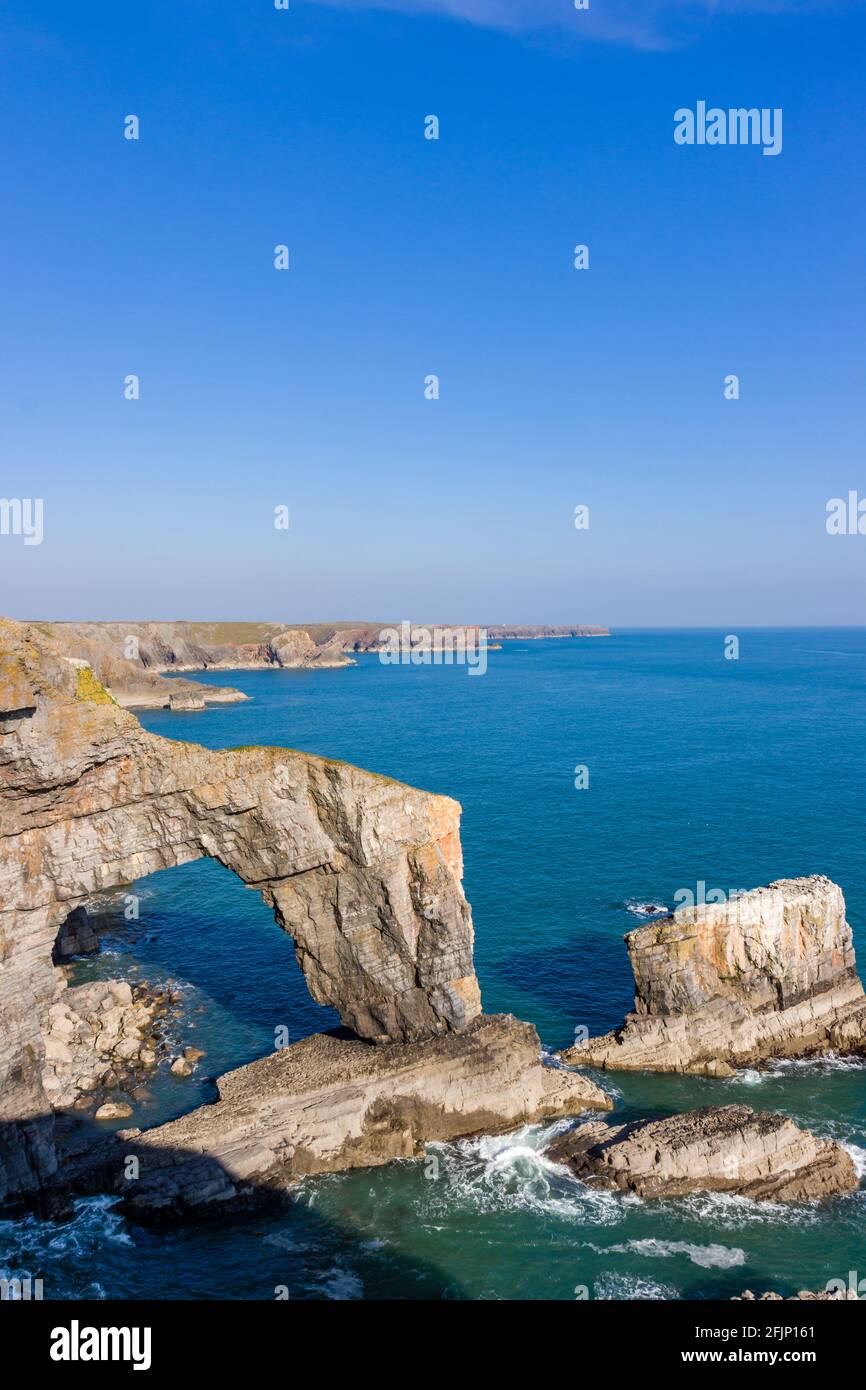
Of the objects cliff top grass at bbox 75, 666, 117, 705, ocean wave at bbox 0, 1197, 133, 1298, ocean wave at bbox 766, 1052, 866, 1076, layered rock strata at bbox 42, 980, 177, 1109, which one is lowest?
ocean wave at bbox 766, 1052, 866, 1076

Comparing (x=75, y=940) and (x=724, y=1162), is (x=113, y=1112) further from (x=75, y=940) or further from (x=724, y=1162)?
(x=724, y=1162)

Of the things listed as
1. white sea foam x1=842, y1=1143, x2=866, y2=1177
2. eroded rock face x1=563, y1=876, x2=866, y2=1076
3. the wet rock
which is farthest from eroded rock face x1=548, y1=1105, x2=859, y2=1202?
the wet rock

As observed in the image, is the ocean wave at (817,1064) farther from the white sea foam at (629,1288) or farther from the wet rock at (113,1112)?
the wet rock at (113,1112)

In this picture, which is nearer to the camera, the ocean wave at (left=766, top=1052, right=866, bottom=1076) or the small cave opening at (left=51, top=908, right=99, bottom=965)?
the ocean wave at (left=766, top=1052, right=866, bottom=1076)

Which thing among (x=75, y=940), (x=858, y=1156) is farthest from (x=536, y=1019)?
(x=75, y=940)

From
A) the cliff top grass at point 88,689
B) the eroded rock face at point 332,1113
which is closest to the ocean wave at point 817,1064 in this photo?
the eroded rock face at point 332,1113

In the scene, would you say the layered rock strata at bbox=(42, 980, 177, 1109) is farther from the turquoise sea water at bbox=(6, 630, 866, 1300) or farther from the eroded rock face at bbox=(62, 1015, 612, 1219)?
the eroded rock face at bbox=(62, 1015, 612, 1219)

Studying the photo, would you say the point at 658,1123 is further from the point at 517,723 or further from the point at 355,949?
the point at 517,723
